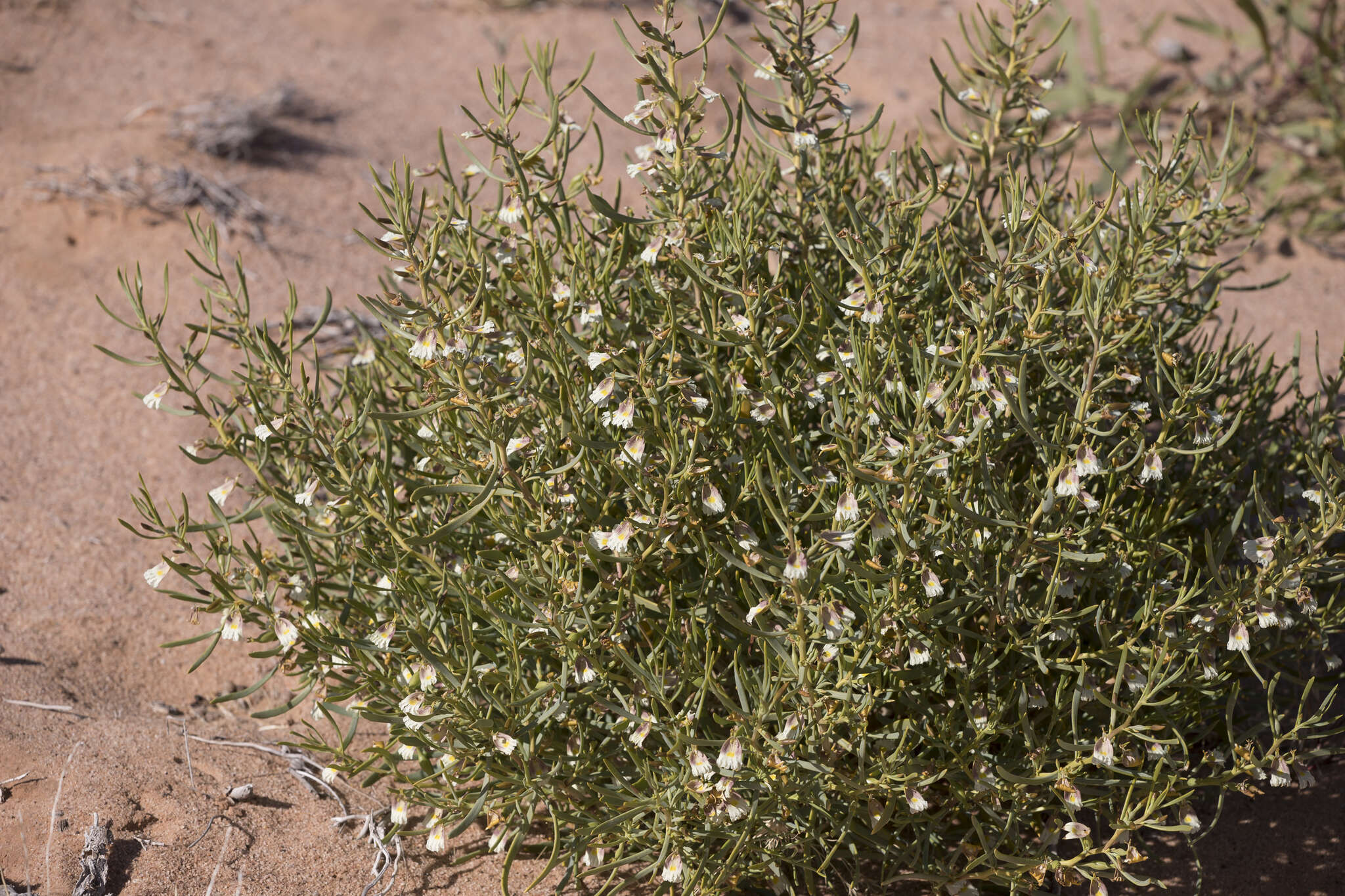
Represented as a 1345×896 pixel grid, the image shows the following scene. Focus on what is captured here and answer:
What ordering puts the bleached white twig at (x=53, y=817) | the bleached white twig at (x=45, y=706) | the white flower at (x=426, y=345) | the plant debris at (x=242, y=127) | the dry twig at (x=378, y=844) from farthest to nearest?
the plant debris at (x=242, y=127) < the bleached white twig at (x=45, y=706) < the dry twig at (x=378, y=844) < the bleached white twig at (x=53, y=817) < the white flower at (x=426, y=345)

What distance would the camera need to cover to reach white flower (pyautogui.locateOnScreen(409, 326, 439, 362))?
175 cm

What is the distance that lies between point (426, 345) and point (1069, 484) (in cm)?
109

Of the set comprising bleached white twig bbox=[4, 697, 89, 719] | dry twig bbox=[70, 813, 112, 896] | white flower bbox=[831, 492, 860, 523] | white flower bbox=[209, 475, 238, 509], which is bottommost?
bleached white twig bbox=[4, 697, 89, 719]

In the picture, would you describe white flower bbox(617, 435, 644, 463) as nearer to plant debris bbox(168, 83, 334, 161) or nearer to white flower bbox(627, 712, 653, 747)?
white flower bbox(627, 712, 653, 747)

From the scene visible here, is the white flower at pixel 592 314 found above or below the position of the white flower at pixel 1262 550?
above

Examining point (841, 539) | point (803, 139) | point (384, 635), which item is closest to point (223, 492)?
point (384, 635)

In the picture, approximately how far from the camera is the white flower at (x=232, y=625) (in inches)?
76.4

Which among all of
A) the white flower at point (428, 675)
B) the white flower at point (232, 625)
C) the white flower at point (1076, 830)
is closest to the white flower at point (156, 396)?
the white flower at point (232, 625)

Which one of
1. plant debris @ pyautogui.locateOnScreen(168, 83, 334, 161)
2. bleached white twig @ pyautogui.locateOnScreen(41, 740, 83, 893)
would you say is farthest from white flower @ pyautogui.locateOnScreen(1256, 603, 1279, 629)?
plant debris @ pyautogui.locateOnScreen(168, 83, 334, 161)

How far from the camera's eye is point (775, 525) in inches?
87.6

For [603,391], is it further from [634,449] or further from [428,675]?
[428,675]

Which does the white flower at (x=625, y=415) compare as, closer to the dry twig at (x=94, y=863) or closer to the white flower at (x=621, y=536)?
the white flower at (x=621, y=536)

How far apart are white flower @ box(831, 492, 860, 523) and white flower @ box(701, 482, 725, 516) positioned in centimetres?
22

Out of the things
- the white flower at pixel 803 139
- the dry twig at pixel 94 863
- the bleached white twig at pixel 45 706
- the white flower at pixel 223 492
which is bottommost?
the bleached white twig at pixel 45 706
